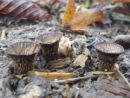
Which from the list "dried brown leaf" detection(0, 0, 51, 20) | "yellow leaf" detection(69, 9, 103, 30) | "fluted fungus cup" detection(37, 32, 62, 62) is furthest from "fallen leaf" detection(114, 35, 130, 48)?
"dried brown leaf" detection(0, 0, 51, 20)

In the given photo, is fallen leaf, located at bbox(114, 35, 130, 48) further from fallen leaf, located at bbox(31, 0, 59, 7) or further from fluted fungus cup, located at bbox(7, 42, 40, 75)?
fallen leaf, located at bbox(31, 0, 59, 7)

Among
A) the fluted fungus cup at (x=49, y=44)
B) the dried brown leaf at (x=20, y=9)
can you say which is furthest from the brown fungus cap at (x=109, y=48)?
the dried brown leaf at (x=20, y=9)

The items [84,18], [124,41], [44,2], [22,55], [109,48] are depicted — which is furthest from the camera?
[44,2]

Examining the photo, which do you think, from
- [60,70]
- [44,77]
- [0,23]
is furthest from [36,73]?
[0,23]

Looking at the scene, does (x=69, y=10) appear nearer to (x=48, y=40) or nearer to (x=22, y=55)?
(x=48, y=40)

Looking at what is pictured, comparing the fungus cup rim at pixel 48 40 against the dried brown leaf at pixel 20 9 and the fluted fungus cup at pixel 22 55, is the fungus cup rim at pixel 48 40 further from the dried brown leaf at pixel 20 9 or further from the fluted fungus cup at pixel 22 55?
the dried brown leaf at pixel 20 9

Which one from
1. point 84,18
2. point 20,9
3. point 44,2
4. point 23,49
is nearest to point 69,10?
point 84,18
